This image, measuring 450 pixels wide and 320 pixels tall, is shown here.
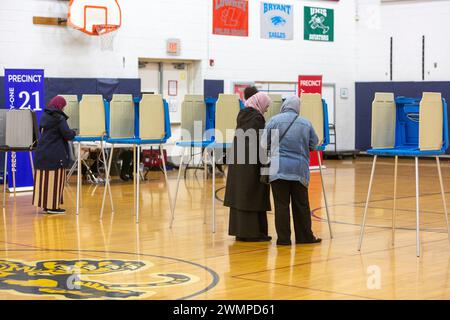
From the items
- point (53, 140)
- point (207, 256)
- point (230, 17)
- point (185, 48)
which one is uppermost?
point (230, 17)

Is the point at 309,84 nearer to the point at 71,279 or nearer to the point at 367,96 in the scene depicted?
the point at 367,96

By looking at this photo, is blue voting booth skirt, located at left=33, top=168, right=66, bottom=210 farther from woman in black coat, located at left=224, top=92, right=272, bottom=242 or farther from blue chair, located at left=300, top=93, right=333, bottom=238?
blue chair, located at left=300, top=93, right=333, bottom=238

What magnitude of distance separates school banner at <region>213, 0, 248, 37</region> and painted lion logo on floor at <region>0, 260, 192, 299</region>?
13.3 meters

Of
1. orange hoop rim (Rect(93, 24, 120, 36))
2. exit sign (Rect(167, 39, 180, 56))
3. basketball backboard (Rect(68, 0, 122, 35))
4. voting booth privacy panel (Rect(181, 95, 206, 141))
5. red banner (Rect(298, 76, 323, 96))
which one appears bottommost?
voting booth privacy panel (Rect(181, 95, 206, 141))

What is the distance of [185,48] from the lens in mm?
20422

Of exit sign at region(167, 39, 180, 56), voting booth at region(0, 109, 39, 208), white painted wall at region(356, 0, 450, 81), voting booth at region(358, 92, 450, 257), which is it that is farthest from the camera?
white painted wall at region(356, 0, 450, 81)

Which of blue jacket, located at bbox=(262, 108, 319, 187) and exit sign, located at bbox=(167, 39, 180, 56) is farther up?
exit sign, located at bbox=(167, 39, 180, 56)

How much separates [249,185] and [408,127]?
180 cm

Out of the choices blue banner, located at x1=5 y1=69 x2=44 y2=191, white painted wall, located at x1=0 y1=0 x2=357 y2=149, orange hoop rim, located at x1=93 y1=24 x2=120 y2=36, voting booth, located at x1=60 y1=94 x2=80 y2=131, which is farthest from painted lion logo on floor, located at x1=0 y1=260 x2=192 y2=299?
orange hoop rim, located at x1=93 y1=24 x2=120 y2=36

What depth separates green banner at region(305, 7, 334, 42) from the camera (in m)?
23.2

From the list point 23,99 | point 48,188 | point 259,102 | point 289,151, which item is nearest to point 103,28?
point 23,99

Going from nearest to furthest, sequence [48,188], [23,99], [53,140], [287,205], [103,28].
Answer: [287,205] < [53,140] < [48,188] < [23,99] < [103,28]
